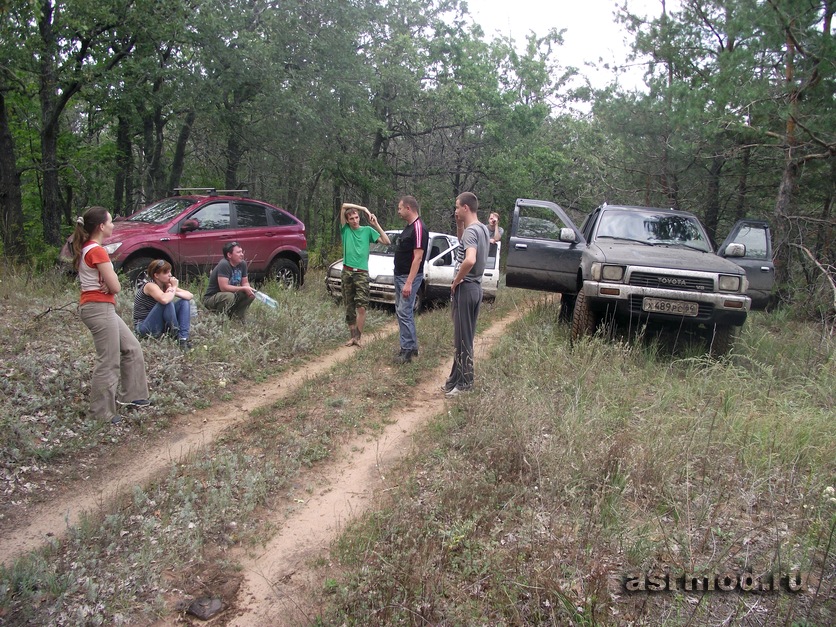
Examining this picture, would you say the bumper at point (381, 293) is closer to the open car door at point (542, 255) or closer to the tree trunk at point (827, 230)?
the open car door at point (542, 255)

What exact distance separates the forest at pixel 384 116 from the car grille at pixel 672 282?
2.70 meters

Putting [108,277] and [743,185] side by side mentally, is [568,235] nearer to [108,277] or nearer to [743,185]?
[108,277]

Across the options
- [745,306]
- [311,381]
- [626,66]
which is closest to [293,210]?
[626,66]

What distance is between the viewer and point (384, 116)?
712 inches

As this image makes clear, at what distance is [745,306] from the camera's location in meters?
6.33

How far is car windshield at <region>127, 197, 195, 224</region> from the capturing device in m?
9.85

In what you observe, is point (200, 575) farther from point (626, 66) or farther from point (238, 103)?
point (626, 66)

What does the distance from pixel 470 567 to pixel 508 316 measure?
7848 millimetres

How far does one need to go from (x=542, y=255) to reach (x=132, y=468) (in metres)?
5.85

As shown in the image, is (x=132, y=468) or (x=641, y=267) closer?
(x=132, y=468)

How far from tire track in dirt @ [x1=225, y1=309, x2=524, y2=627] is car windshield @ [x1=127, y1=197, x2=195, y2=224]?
6.13 m

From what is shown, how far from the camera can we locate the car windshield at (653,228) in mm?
7832

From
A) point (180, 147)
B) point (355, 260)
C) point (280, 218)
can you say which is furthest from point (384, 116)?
point (355, 260)

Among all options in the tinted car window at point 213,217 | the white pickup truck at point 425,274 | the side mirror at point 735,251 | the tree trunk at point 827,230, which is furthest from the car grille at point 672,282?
the tinted car window at point 213,217
